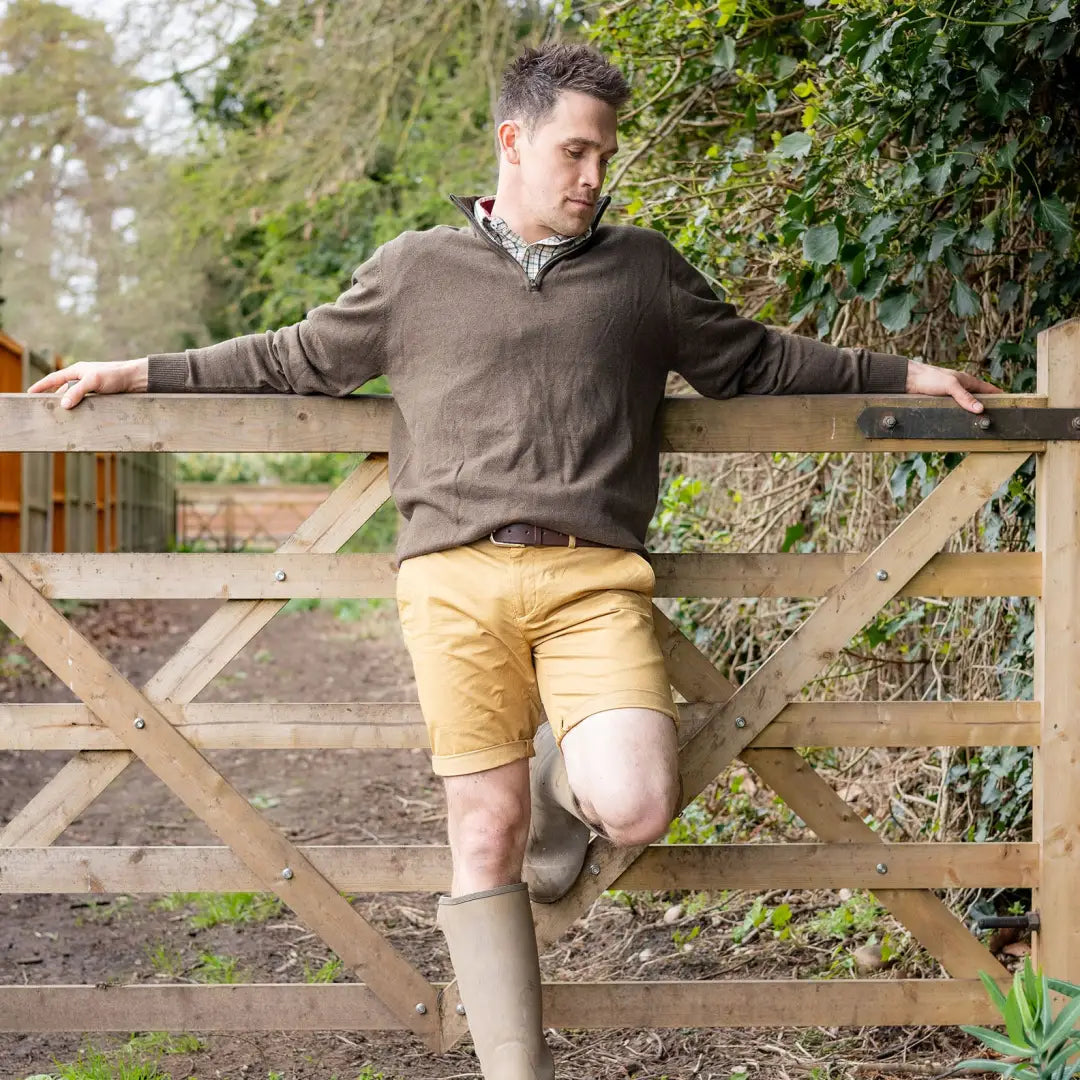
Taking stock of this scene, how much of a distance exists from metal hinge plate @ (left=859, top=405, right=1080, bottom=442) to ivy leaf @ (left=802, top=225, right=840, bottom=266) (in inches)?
17.0

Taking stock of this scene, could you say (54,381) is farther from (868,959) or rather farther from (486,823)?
(868,959)

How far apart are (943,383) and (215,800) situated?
1745mm

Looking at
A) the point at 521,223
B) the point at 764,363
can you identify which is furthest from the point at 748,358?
the point at 521,223

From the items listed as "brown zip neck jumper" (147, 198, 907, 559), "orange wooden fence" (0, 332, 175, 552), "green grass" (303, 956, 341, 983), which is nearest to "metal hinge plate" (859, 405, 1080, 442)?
"brown zip neck jumper" (147, 198, 907, 559)

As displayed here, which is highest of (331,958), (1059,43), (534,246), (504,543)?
(1059,43)

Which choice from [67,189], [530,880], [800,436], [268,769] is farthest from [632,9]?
[67,189]

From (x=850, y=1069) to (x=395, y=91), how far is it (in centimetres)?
866

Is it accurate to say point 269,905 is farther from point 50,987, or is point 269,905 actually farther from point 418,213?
point 418,213

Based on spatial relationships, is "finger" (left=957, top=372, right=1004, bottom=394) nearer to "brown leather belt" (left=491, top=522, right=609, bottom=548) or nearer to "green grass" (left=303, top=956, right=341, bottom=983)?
"brown leather belt" (left=491, top=522, right=609, bottom=548)

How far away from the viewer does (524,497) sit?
88.7 inches

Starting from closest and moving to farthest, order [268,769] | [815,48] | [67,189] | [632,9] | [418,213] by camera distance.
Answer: [815,48], [632,9], [268,769], [418,213], [67,189]

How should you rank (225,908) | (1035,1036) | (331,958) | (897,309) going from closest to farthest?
1. (1035,1036)
2. (897,309)
3. (331,958)
4. (225,908)

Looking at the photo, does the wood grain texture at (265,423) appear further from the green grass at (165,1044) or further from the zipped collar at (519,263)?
the green grass at (165,1044)

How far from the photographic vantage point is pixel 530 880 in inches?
103
